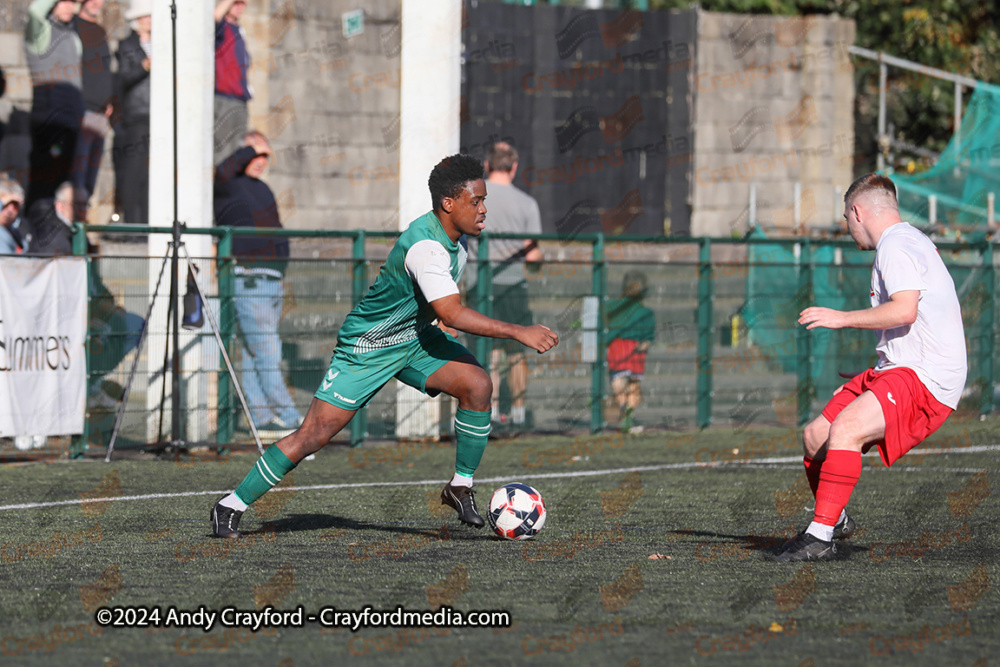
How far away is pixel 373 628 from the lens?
210 inches

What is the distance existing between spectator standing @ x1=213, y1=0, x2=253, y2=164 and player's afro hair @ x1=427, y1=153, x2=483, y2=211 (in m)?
7.83

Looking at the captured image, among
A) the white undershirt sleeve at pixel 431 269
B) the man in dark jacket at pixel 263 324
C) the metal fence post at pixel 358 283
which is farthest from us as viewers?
the metal fence post at pixel 358 283

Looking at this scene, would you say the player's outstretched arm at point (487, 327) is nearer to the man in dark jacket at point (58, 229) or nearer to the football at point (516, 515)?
the football at point (516, 515)

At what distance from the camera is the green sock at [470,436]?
7.72 metres

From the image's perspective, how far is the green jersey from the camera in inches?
289

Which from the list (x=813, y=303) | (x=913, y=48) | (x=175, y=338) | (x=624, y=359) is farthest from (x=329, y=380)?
(x=913, y=48)

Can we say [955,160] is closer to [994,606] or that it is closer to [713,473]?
[713,473]

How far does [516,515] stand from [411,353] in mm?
1030

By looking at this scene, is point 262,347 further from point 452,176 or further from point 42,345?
point 452,176

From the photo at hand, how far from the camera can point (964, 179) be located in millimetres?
18344

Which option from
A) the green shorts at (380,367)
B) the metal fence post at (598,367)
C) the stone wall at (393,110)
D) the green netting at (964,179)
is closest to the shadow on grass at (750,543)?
the green shorts at (380,367)

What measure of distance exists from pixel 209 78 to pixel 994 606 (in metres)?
8.75

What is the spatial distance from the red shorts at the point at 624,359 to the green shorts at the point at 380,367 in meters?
6.40

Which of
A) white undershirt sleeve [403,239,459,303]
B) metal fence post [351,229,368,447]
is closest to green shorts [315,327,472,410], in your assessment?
white undershirt sleeve [403,239,459,303]
